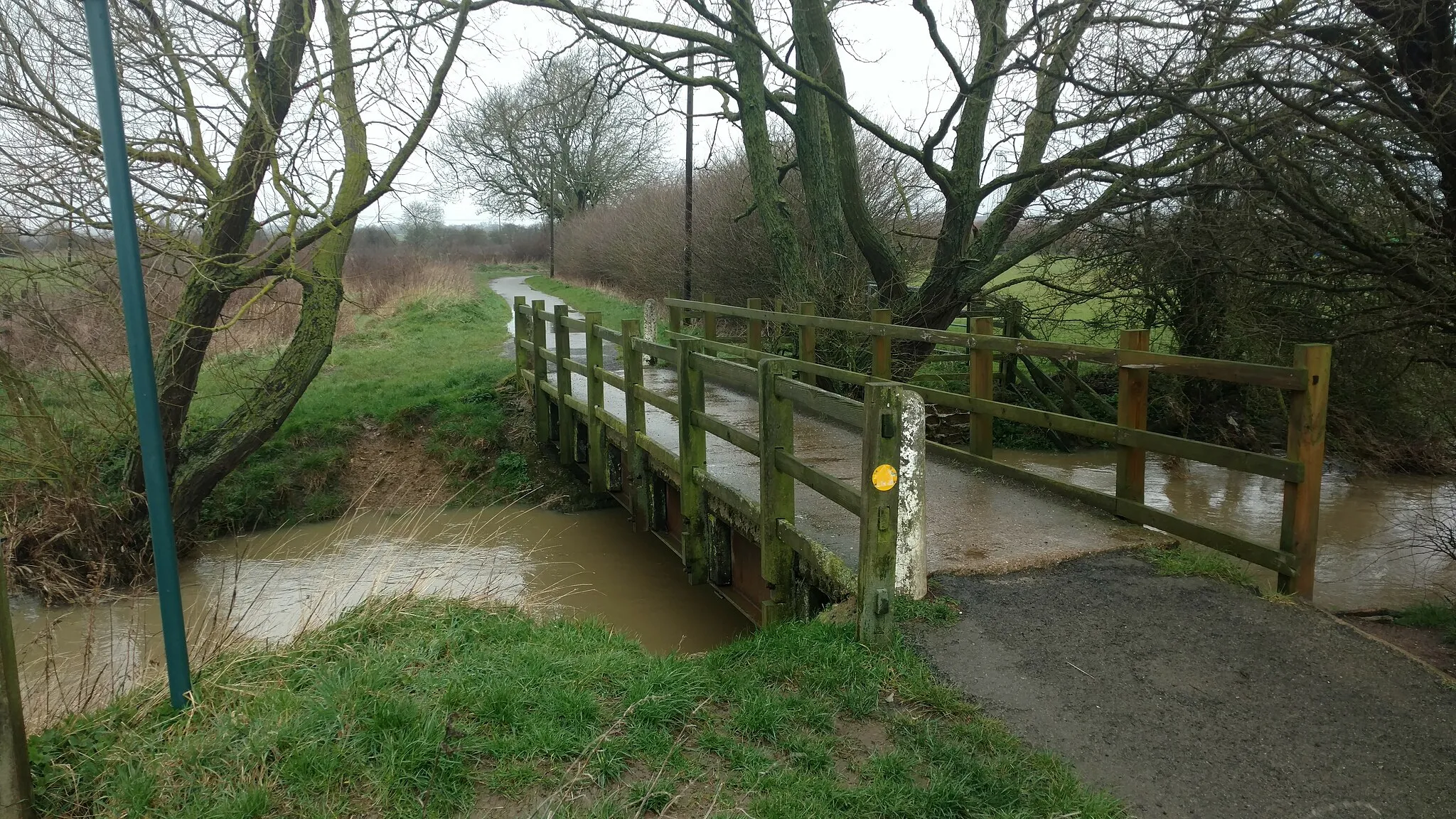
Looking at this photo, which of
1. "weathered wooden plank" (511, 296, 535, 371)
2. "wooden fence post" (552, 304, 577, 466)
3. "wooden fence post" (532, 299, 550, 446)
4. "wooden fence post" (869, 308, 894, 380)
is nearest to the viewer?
"wooden fence post" (869, 308, 894, 380)

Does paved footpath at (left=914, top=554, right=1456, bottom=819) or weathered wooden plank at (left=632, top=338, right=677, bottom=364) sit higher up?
weathered wooden plank at (left=632, top=338, right=677, bottom=364)

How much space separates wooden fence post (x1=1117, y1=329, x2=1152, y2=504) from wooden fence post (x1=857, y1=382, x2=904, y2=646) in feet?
6.62

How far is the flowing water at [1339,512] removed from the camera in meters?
7.51

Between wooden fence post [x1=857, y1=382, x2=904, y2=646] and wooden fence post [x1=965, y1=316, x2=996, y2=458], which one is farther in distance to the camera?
wooden fence post [x1=965, y1=316, x2=996, y2=458]

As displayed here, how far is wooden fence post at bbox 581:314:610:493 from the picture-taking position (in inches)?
392

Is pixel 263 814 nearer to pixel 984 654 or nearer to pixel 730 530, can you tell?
pixel 984 654

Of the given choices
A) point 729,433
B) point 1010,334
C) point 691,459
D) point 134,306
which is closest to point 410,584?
point 691,459

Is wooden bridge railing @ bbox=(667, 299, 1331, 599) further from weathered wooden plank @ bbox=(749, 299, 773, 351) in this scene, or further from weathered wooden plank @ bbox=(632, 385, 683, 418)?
weathered wooden plank @ bbox=(749, 299, 773, 351)

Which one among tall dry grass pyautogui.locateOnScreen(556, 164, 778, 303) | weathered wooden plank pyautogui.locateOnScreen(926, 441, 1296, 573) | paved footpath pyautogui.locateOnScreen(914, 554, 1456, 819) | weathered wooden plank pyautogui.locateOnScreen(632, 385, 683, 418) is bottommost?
paved footpath pyautogui.locateOnScreen(914, 554, 1456, 819)

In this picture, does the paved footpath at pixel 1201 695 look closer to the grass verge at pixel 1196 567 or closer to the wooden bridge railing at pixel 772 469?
the grass verge at pixel 1196 567

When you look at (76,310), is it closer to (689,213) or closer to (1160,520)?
(1160,520)

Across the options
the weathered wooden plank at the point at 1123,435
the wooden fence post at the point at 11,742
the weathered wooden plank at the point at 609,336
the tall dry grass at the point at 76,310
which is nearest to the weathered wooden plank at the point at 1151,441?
the weathered wooden plank at the point at 1123,435

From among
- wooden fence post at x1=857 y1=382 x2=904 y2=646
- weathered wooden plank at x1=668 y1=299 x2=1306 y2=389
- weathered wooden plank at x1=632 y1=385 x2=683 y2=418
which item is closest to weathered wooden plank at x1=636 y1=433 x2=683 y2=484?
weathered wooden plank at x1=632 y1=385 x2=683 y2=418

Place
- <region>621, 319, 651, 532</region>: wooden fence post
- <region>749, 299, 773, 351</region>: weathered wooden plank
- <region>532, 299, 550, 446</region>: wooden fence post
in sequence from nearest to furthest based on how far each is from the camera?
<region>621, 319, 651, 532</region>: wooden fence post, <region>749, 299, 773, 351</region>: weathered wooden plank, <region>532, 299, 550, 446</region>: wooden fence post
